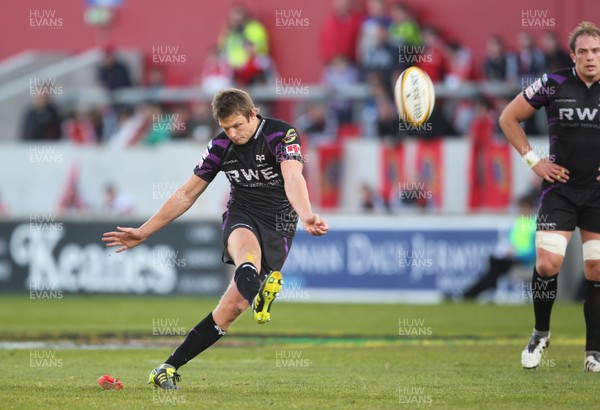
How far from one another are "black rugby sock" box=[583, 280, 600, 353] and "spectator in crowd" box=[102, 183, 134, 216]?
14.8 metres

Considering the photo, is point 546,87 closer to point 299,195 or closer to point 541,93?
point 541,93

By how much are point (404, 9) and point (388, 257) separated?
18.2ft

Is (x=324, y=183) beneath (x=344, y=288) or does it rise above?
above

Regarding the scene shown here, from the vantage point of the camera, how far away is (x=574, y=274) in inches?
802

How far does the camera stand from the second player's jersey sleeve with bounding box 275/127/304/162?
29.1 feet

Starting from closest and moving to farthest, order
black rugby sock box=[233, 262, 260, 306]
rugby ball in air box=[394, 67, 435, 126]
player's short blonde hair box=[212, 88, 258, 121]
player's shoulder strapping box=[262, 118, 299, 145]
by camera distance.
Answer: black rugby sock box=[233, 262, 260, 306]
player's short blonde hair box=[212, 88, 258, 121]
player's shoulder strapping box=[262, 118, 299, 145]
rugby ball in air box=[394, 67, 435, 126]

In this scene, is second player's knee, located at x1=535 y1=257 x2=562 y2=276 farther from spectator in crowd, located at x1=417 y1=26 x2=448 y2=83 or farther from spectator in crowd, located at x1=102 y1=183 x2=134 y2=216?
spectator in crowd, located at x1=102 y1=183 x2=134 y2=216

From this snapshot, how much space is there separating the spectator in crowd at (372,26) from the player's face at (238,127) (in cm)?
1444

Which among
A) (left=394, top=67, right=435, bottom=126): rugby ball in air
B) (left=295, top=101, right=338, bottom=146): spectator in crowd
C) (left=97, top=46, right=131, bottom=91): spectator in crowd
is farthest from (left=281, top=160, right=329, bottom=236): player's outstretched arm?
(left=97, top=46, right=131, bottom=91): spectator in crowd

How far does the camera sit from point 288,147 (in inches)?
351

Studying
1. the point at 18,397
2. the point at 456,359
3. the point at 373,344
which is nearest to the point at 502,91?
the point at 373,344

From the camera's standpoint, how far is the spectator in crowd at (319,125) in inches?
905

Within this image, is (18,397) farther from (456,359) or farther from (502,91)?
(502,91)

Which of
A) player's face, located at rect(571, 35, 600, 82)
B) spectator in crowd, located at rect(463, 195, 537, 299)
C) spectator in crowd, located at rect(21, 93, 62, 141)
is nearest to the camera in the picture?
player's face, located at rect(571, 35, 600, 82)
